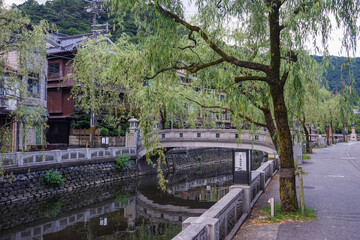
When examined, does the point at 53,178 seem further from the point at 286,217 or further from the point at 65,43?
the point at 65,43

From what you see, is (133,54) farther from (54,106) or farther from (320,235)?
(54,106)

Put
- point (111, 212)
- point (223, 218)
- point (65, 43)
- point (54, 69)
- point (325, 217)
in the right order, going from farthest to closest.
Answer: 1. point (65, 43)
2. point (54, 69)
3. point (111, 212)
4. point (325, 217)
5. point (223, 218)

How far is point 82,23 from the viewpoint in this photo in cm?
4869

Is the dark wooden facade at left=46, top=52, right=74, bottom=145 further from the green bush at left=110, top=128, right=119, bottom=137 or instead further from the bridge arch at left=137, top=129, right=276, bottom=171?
the bridge arch at left=137, top=129, right=276, bottom=171

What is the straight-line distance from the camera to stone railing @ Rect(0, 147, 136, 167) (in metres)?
17.0

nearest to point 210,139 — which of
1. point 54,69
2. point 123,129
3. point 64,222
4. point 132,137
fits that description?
point 132,137

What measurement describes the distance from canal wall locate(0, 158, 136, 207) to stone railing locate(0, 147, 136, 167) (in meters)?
0.30

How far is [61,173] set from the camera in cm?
2052

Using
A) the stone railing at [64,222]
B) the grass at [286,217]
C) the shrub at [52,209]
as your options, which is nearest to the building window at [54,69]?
the shrub at [52,209]

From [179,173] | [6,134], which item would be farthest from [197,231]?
[179,173]

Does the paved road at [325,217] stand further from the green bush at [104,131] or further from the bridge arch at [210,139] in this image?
the green bush at [104,131]

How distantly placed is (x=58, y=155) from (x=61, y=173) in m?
1.11

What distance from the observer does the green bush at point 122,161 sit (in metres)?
25.7

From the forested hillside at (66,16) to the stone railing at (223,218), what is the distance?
3719 centimetres
